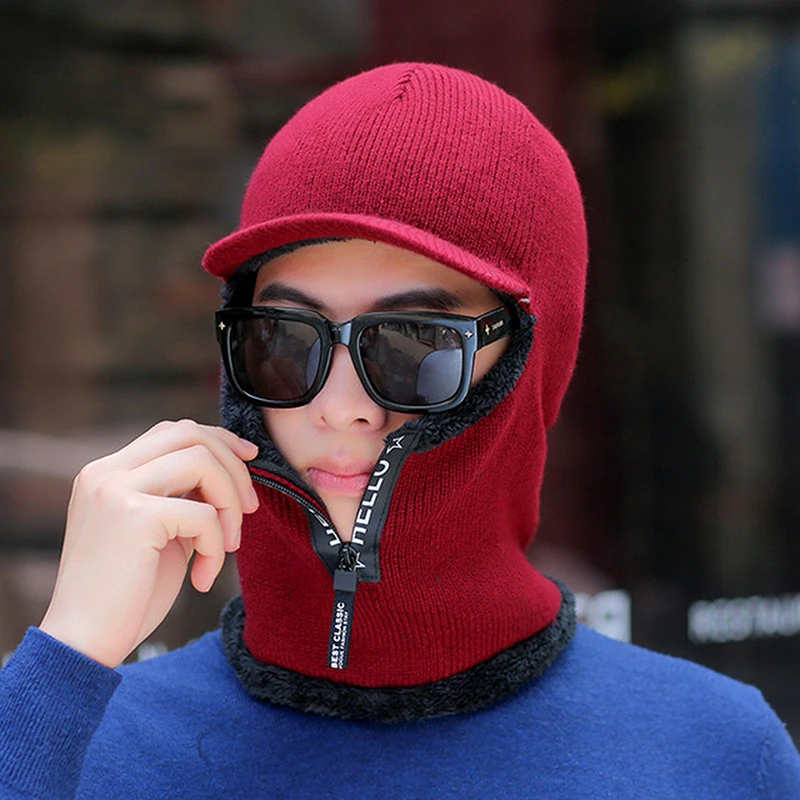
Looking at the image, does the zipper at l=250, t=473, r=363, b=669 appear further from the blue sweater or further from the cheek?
the cheek

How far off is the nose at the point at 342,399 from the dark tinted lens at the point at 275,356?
2 cm

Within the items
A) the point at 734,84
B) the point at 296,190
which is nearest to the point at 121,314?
the point at 296,190

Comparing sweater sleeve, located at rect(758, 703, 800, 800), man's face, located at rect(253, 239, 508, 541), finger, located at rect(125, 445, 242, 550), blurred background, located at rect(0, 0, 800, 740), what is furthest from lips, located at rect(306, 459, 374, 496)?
blurred background, located at rect(0, 0, 800, 740)

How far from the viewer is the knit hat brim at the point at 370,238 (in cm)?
125

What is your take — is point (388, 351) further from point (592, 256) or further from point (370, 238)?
point (592, 256)

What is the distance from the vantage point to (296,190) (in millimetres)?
1363

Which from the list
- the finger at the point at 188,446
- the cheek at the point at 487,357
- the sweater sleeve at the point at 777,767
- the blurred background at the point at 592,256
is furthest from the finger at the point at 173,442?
the blurred background at the point at 592,256

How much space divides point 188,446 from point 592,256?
82.5 inches

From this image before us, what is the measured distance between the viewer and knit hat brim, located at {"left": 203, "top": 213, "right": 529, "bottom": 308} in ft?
4.11

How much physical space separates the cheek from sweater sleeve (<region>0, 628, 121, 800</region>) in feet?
1.82

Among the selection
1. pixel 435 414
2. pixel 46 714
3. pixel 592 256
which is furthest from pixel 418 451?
pixel 592 256

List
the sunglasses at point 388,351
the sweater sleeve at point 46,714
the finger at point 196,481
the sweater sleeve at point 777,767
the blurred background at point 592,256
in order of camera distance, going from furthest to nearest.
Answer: the blurred background at point 592,256
the sweater sleeve at point 777,767
the sunglasses at point 388,351
the finger at point 196,481
the sweater sleeve at point 46,714

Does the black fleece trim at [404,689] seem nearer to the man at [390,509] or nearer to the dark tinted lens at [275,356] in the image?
the man at [390,509]

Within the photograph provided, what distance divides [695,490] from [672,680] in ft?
6.19
